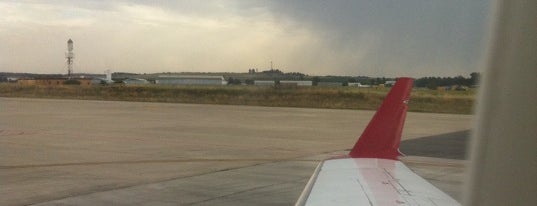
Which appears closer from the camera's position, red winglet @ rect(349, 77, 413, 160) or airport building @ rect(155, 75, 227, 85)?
red winglet @ rect(349, 77, 413, 160)

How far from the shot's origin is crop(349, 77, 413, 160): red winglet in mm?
5863

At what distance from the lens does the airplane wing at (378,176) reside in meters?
4.37

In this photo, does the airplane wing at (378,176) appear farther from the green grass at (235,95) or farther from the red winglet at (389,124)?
the green grass at (235,95)

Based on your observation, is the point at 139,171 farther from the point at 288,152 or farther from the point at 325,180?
the point at 325,180

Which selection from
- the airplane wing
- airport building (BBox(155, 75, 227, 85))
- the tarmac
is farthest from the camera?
airport building (BBox(155, 75, 227, 85))

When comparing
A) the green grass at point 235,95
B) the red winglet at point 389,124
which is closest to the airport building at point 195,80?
the green grass at point 235,95

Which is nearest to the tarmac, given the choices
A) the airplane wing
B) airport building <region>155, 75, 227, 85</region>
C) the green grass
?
the airplane wing

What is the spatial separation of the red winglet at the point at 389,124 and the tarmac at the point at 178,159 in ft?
2.10

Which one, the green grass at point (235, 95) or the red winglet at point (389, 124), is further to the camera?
the green grass at point (235, 95)

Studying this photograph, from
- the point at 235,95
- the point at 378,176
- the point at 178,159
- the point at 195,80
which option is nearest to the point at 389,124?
the point at 378,176

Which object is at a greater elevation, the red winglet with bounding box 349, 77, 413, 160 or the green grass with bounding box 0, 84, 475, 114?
the red winglet with bounding box 349, 77, 413, 160

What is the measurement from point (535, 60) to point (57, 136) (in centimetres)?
2265

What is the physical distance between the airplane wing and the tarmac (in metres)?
0.55

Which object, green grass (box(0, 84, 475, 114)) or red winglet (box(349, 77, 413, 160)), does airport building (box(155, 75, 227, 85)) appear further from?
red winglet (box(349, 77, 413, 160))
